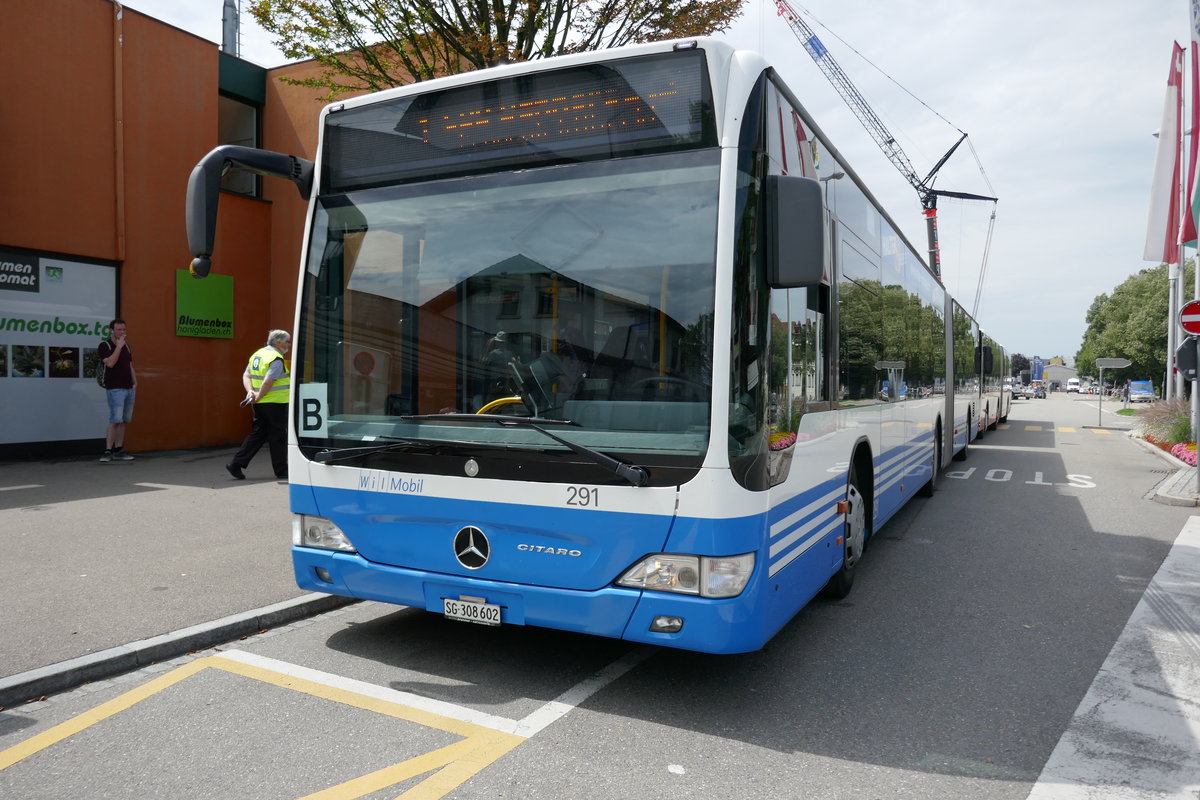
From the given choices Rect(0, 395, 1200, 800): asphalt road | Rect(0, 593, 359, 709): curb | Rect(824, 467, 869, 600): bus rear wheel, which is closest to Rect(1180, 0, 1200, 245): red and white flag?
Rect(0, 395, 1200, 800): asphalt road

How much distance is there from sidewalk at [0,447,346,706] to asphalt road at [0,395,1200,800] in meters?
0.18

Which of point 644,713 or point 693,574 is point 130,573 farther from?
point 693,574

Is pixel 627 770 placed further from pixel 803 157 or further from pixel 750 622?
pixel 803 157

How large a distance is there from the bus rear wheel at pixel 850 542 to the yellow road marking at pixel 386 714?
2856 mm

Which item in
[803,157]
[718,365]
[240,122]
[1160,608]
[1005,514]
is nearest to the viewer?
[718,365]

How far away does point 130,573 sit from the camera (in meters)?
6.14

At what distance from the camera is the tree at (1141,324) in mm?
60031

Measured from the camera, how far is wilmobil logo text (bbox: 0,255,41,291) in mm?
11992

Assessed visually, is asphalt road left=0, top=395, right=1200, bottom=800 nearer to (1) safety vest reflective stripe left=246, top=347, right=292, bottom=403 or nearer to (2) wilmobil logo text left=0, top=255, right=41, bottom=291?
(1) safety vest reflective stripe left=246, top=347, right=292, bottom=403

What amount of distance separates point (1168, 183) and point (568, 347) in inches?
838

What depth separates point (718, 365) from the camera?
3645 millimetres

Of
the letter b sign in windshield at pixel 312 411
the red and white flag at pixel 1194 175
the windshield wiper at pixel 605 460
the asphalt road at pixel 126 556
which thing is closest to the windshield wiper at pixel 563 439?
the windshield wiper at pixel 605 460

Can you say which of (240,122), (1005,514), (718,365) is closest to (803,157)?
(718,365)

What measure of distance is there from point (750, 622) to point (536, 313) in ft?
5.51
